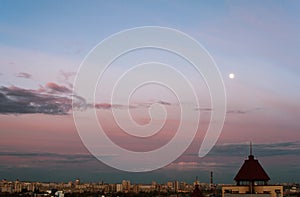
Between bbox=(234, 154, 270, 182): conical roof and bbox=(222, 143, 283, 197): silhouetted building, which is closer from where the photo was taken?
bbox=(222, 143, 283, 197): silhouetted building

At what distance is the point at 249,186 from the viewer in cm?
3222

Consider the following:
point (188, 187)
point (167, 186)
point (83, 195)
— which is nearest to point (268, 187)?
point (83, 195)

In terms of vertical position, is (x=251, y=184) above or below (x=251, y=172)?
below

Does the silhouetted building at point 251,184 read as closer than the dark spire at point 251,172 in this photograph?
Yes

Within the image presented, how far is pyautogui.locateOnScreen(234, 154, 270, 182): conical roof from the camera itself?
31.9 meters

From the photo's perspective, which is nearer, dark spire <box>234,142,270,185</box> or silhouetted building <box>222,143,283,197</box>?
silhouetted building <box>222,143,283,197</box>

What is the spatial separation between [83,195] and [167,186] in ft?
133

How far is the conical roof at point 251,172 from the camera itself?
31938 mm

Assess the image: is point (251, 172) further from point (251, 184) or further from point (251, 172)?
point (251, 184)

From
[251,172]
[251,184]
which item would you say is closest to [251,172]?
[251,172]

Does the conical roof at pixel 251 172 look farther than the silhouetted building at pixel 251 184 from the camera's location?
Yes

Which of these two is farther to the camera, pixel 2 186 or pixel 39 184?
pixel 39 184

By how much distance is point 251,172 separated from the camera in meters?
32.1

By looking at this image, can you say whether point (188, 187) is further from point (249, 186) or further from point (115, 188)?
point (249, 186)
